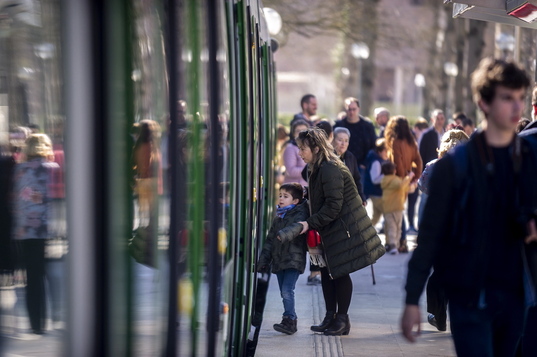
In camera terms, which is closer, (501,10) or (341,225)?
(341,225)

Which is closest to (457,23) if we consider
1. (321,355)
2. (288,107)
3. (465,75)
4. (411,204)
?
(465,75)

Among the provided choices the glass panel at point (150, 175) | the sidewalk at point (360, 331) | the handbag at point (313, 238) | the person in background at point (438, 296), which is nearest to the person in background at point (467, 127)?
the sidewalk at point (360, 331)

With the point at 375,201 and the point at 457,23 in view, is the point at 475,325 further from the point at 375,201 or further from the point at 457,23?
the point at 457,23

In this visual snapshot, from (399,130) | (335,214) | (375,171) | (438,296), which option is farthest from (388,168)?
(438,296)

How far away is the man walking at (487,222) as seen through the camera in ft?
13.3

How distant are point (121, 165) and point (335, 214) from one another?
4249mm

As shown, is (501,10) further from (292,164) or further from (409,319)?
(409,319)

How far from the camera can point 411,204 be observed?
1556cm

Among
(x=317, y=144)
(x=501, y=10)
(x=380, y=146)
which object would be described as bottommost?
(x=317, y=144)

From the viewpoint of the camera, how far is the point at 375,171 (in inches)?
531

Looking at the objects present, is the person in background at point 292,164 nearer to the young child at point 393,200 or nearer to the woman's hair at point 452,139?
the young child at point 393,200

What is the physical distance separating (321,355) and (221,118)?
2.97m

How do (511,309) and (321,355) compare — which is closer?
(511,309)

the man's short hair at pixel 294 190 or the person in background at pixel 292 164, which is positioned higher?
the person in background at pixel 292 164
